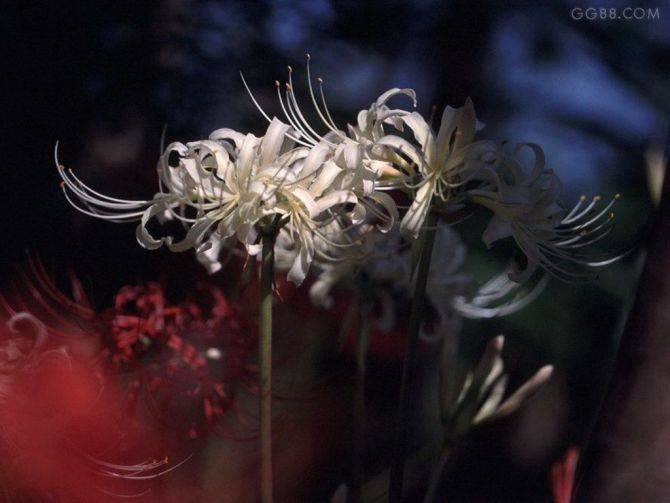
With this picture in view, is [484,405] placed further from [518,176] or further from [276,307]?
[276,307]

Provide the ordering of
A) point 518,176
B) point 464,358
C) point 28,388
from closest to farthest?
point 518,176 → point 28,388 → point 464,358

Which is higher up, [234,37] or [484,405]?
[234,37]

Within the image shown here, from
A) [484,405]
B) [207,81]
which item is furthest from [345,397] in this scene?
[207,81]

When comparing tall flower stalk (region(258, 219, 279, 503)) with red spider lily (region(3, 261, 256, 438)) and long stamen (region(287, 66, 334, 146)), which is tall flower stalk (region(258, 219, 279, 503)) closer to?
long stamen (region(287, 66, 334, 146))

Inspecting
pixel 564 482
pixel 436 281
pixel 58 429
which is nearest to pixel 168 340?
pixel 58 429

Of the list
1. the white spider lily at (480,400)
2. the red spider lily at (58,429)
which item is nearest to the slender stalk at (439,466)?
the white spider lily at (480,400)

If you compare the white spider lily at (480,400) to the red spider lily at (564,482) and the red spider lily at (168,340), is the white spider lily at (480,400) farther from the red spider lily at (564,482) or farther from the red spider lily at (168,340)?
the red spider lily at (168,340)

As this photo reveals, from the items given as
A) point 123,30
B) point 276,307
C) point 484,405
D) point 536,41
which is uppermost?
point 123,30

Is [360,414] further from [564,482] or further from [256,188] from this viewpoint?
[256,188]
